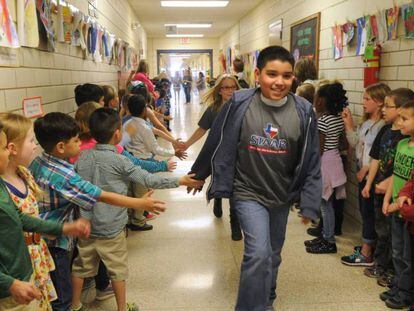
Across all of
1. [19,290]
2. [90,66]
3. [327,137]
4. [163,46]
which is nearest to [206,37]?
[163,46]

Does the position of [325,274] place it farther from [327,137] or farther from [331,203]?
[327,137]

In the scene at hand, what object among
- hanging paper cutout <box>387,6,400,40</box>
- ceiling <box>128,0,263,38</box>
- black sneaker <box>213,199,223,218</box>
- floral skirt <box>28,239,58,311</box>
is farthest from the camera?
ceiling <box>128,0,263,38</box>

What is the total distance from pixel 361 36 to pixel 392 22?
0.59 meters

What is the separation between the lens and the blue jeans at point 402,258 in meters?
2.52

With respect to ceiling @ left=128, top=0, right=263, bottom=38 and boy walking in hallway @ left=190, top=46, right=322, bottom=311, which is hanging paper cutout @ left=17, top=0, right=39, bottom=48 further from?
ceiling @ left=128, top=0, right=263, bottom=38

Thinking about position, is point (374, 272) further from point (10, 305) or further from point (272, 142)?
point (10, 305)

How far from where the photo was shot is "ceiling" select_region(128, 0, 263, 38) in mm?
10344

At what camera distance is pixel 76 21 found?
4020 millimetres

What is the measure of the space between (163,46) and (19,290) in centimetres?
2039

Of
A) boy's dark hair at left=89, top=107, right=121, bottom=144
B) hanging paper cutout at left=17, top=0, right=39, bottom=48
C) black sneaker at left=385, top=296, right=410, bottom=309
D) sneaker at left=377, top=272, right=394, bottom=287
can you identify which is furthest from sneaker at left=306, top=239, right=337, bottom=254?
hanging paper cutout at left=17, top=0, right=39, bottom=48

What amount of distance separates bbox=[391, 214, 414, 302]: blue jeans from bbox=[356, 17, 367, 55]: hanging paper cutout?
2.01 m

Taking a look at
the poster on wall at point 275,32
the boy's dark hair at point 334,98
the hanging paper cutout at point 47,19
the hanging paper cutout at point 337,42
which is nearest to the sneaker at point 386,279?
the boy's dark hair at point 334,98

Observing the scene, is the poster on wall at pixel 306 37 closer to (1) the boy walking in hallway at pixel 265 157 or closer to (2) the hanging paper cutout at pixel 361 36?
(2) the hanging paper cutout at pixel 361 36

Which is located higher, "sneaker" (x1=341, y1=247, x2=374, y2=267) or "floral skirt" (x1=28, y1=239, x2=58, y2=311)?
"floral skirt" (x1=28, y1=239, x2=58, y2=311)
